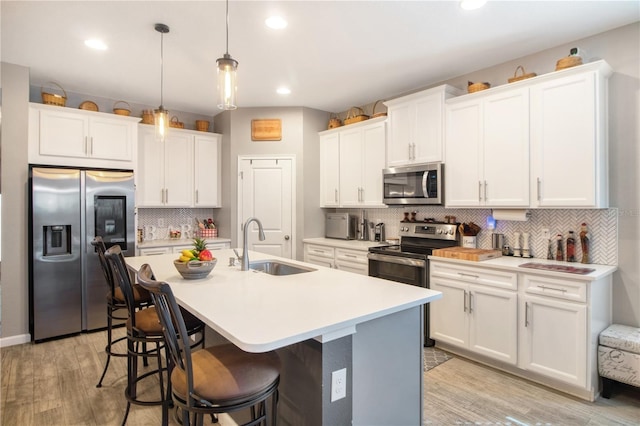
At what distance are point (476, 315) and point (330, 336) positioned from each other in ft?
6.78

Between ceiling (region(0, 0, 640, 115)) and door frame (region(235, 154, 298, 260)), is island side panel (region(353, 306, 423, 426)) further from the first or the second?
door frame (region(235, 154, 298, 260))

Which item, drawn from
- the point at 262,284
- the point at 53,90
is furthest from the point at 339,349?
the point at 53,90

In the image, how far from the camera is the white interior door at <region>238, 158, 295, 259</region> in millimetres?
4984

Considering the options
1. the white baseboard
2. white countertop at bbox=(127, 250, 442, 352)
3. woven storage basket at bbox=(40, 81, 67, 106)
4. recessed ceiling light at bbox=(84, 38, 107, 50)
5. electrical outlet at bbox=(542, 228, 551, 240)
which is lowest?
the white baseboard

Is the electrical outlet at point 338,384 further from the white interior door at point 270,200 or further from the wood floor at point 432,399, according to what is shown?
the white interior door at point 270,200

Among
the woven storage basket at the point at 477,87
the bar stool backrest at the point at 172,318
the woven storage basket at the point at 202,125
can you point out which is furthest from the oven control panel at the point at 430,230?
the woven storage basket at the point at 202,125

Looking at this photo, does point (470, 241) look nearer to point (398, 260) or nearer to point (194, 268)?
point (398, 260)

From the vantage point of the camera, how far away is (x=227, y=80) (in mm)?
2010

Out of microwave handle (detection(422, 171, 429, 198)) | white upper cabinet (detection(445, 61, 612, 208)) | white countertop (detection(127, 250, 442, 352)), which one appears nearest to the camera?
white countertop (detection(127, 250, 442, 352))

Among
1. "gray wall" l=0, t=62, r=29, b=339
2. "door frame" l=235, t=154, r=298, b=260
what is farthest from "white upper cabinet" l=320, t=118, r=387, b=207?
"gray wall" l=0, t=62, r=29, b=339

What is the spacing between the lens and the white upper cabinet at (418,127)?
3596 millimetres

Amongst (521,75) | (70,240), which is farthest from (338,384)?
(70,240)

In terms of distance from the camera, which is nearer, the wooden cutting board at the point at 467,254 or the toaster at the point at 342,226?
the wooden cutting board at the point at 467,254

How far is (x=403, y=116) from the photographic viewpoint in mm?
3908
